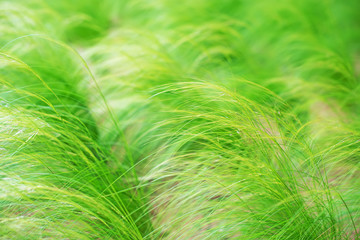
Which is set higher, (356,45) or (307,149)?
(356,45)

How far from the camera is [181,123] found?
154cm

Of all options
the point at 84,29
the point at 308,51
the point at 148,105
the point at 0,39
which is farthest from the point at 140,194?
the point at 84,29

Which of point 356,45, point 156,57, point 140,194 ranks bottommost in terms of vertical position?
point 140,194

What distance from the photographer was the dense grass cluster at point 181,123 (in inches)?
47.3

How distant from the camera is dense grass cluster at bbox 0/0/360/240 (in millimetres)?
1202

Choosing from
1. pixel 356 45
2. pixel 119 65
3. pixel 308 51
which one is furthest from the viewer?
pixel 356 45

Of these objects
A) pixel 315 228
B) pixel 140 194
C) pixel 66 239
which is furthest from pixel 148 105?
pixel 315 228

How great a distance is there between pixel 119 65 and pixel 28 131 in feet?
3.19

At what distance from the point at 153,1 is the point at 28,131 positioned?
2025mm

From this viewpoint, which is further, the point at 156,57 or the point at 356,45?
the point at 356,45

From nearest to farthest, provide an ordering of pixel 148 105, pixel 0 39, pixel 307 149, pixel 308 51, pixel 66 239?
pixel 66 239 → pixel 307 149 → pixel 148 105 → pixel 0 39 → pixel 308 51

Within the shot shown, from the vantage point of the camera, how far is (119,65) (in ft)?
6.98

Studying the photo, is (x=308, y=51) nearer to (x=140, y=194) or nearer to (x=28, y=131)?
(x=140, y=194)

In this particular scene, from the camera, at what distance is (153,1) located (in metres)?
2.95
